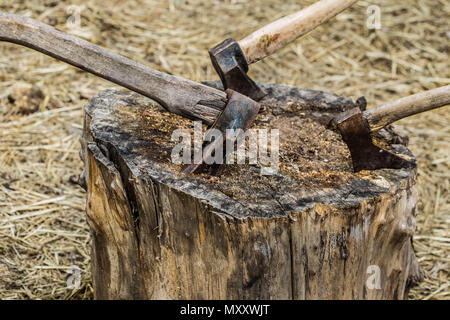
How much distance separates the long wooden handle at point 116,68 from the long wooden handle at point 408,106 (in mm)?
718

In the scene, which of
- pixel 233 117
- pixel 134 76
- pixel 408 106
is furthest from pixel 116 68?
pixel 408 106

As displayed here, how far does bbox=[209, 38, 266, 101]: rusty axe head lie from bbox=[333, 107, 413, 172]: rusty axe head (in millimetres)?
559

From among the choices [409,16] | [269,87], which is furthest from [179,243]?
[409,16]

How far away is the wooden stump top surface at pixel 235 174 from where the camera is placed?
1995mm

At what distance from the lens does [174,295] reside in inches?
86.6

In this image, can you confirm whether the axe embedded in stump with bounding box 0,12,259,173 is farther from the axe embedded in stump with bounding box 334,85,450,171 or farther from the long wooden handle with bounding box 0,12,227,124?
the axe embedded in stump with bounding box 334,85,450,171

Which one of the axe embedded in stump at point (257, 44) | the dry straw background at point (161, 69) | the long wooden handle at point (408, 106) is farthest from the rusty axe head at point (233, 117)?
the dry straw background at point (161, 69)

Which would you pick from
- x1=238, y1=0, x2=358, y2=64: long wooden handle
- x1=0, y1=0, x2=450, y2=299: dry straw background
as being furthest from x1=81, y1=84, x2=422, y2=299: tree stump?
x1=0, y1=0, x2=450, y2=299: dry straw background

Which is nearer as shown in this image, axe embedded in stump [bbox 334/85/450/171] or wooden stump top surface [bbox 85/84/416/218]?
wooden stump top surface [bbox 85/84/416/218]

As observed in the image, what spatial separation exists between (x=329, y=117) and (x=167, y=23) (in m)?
3.23

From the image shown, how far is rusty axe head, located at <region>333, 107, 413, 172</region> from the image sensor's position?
2252mm

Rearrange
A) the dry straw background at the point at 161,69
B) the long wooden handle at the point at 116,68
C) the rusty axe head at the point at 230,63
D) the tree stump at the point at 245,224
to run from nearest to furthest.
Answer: the tree stump at the point at 245,224 → the long wooden handle at the point at 116,68 → the rusty axe head at the point at 230,63 → the dry straw background at the point at 161,69

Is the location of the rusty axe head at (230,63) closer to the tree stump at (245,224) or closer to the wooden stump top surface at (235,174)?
the wooden stump top surface at (235,174)

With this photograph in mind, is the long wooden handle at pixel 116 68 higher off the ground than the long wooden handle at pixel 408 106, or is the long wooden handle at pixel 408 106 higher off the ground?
the long wooden handle at pixel 116 68
